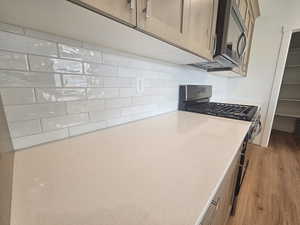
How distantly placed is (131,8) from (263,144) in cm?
319

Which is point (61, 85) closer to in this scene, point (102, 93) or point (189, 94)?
point (102, 93)

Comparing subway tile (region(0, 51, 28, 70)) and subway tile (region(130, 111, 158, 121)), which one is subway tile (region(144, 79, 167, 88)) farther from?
subway tile (region(0, 51, 28, 70))

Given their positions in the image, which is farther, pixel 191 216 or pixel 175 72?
pixel 175 72

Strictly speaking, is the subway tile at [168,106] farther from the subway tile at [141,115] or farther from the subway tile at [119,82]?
the subway tile at [119,82]

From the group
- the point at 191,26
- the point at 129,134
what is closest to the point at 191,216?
the point at 129,134

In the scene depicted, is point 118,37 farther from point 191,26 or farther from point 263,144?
point 263,144

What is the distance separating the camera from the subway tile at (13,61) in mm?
474

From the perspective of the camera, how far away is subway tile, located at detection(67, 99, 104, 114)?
667 mm

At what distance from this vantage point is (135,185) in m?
0.37

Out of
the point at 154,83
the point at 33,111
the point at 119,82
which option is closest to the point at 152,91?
the point at 154,83

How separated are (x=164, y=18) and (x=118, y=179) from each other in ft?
2.10

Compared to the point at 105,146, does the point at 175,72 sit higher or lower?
higher

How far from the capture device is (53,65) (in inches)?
23.0

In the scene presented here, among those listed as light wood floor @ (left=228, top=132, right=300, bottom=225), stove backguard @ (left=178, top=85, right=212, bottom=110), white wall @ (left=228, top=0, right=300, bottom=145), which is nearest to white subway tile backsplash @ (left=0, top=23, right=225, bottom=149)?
stove backguard @ (left=178, top=85, right=212, bottom=110)
